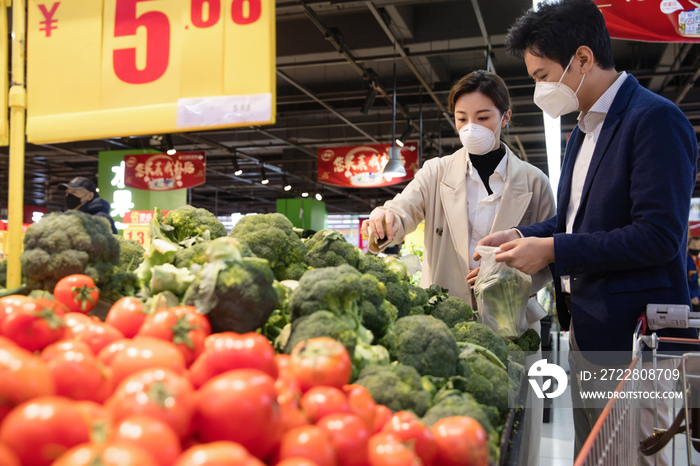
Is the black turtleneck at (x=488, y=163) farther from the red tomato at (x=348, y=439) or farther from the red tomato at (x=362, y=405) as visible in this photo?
the red tomato at (x=348, y=439)

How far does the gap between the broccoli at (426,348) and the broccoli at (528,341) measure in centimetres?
86

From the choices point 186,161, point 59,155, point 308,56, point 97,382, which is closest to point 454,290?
point 97,382

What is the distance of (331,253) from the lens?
A: 1624 millimetres

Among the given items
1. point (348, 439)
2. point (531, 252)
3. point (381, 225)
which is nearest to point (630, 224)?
point (531, 252)

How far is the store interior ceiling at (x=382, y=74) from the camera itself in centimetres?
762

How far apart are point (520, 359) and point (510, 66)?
8.96 m

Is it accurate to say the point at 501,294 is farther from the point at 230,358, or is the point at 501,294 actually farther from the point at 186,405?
the point at 186,405

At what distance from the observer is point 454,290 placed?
231 cm

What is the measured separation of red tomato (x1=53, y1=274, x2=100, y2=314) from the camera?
1.18 meters

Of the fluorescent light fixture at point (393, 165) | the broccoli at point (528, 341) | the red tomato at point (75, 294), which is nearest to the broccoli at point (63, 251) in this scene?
the red tomato at point (75, 294)

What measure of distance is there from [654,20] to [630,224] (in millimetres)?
2108

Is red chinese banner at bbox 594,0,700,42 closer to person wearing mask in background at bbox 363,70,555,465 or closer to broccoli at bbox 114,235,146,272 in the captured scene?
person wearing mask in background at bbox 363,70,555,465

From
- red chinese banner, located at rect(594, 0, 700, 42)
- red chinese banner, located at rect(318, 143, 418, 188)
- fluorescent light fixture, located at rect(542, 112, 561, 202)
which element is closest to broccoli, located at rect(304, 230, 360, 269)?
red chinese banner, located at rect(594, 0, 700, 42)

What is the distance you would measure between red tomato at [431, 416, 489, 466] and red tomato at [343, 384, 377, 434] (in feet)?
0.39
